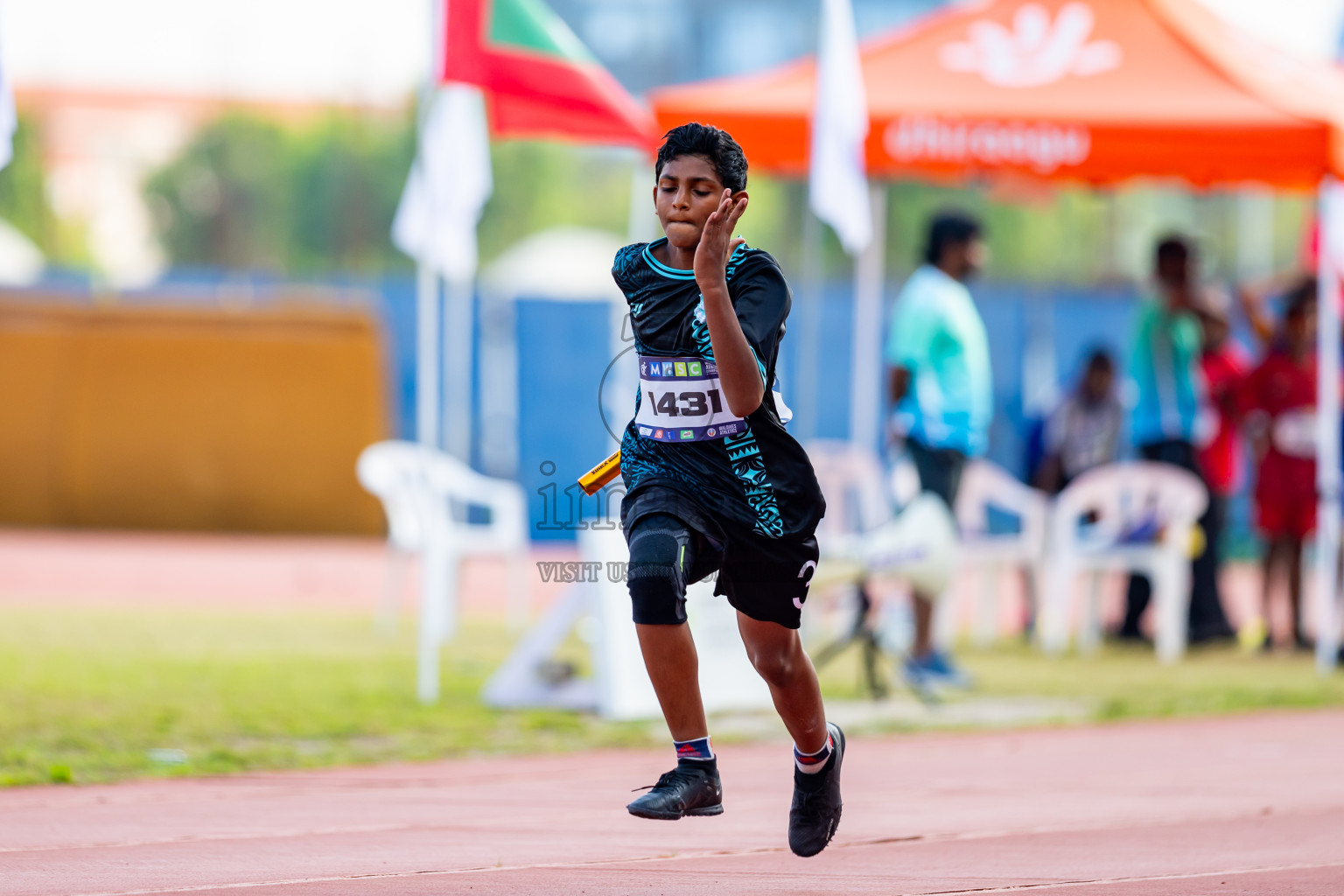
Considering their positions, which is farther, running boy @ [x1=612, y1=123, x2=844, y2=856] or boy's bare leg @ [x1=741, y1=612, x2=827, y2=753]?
boy's bare leg @ [x1=741, y1=612, x2=827, y2=753]

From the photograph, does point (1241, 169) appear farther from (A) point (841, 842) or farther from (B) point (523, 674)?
(A) point (841, 842)

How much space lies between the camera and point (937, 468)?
8.86m

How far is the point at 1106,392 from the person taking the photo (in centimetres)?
1156

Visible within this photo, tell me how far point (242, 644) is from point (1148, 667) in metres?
5.01

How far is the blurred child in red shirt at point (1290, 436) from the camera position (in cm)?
1078

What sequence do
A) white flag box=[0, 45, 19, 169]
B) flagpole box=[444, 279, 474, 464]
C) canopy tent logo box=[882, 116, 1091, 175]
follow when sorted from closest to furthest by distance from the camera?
1. white flag box=[0, 45, 19, 169]
2. canopy tent logo box=[882, 116, 1091, 175]
3. flagpole box=[444, 279, 474, 464]

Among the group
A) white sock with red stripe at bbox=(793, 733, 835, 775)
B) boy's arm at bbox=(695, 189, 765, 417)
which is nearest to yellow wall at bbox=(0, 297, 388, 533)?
white sock with red stripe at bbox=(793, 733, 835, 775)

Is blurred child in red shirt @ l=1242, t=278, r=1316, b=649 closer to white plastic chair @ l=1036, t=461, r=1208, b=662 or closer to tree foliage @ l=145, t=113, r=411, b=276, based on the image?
white plastic chair @ l=1036, t=461, r=1208, b=662

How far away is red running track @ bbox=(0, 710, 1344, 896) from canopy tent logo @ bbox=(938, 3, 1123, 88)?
4.48 m

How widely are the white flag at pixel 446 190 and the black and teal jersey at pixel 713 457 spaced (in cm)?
404

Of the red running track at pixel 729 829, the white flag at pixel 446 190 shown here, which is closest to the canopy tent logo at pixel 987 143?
the white flag at pixel 446 190

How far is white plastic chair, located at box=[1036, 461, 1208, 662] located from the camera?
34.5ft

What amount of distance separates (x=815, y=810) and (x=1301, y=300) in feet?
24.6

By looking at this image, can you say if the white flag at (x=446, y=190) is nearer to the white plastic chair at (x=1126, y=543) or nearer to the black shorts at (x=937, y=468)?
the black shorts at (x=937, y=468)
